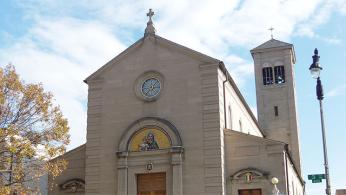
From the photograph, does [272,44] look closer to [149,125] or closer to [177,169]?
[149,125]

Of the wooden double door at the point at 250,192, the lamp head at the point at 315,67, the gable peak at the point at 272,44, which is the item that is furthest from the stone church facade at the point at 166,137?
the gable peak at the point at 272,44

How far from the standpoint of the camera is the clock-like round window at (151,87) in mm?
31906

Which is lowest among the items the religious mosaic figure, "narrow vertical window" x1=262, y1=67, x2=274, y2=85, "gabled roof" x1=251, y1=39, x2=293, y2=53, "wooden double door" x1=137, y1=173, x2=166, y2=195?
"wooden double door" x1=137, y1=173, x2=166, y2=195

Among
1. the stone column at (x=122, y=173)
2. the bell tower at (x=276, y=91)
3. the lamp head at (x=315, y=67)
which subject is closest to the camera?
the lamp head at (x=315, y=67)

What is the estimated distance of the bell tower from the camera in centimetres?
5234

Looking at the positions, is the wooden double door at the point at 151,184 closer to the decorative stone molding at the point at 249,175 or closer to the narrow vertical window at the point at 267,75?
the decorative stone molding at the point at 249,175

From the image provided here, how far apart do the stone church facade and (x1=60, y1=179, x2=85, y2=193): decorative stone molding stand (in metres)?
0.07

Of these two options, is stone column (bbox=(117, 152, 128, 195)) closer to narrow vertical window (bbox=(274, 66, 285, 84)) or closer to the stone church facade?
the stone church facade

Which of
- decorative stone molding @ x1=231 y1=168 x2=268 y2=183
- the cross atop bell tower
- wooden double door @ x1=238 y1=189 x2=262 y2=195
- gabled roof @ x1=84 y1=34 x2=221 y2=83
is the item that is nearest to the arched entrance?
decorative stone molding @ x1=231 y1=168 x2=268 y2=183

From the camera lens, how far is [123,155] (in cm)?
3086

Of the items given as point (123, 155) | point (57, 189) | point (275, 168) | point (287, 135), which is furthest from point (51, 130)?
point (287, 135)

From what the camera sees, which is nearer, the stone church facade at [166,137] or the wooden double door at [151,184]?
the stone church facade at [166,137]

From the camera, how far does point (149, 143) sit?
30.7 meters

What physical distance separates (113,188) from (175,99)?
6.74 meters
